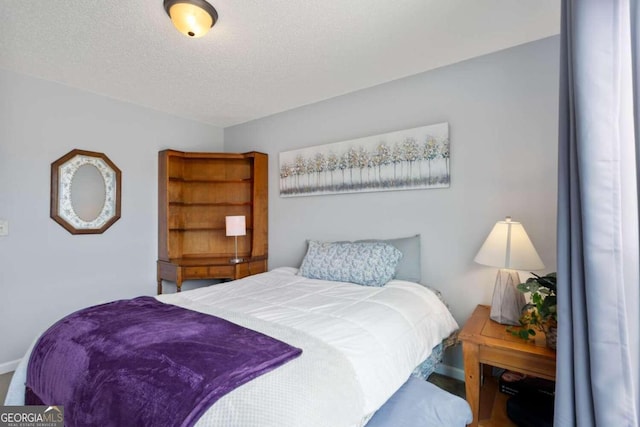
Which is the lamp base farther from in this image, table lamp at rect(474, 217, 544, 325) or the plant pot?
the plant pot

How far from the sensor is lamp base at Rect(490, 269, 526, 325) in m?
1.78

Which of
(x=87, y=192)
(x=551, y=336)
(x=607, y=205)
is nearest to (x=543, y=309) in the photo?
(x=551, y=336)

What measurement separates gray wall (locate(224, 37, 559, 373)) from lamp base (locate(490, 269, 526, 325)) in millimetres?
338

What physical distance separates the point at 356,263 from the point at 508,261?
978 mm

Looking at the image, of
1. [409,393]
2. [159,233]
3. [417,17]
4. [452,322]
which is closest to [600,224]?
[409,393]

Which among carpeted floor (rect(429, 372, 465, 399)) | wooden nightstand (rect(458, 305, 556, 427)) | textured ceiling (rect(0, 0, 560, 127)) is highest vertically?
textured ceiling (rect(0, 0, 560, 127))

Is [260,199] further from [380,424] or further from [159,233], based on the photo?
[380,424]

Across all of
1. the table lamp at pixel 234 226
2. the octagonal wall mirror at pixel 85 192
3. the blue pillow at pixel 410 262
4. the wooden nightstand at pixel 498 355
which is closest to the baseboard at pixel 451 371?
the wooden nightstand at pixel 498 355

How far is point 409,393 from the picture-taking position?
1.46 metres

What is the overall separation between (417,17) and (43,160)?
308 centimetres

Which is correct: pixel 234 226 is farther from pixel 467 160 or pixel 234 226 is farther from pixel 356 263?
pixel 467 160

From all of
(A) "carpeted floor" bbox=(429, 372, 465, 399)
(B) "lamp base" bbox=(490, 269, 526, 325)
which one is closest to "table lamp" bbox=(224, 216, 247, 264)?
(A) "carpeted floor" bbox=(429, 372, 465, 399)

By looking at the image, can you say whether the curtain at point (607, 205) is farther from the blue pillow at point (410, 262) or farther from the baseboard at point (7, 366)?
the baseboard at point (7, 366)

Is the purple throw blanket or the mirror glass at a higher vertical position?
the mirror glass
